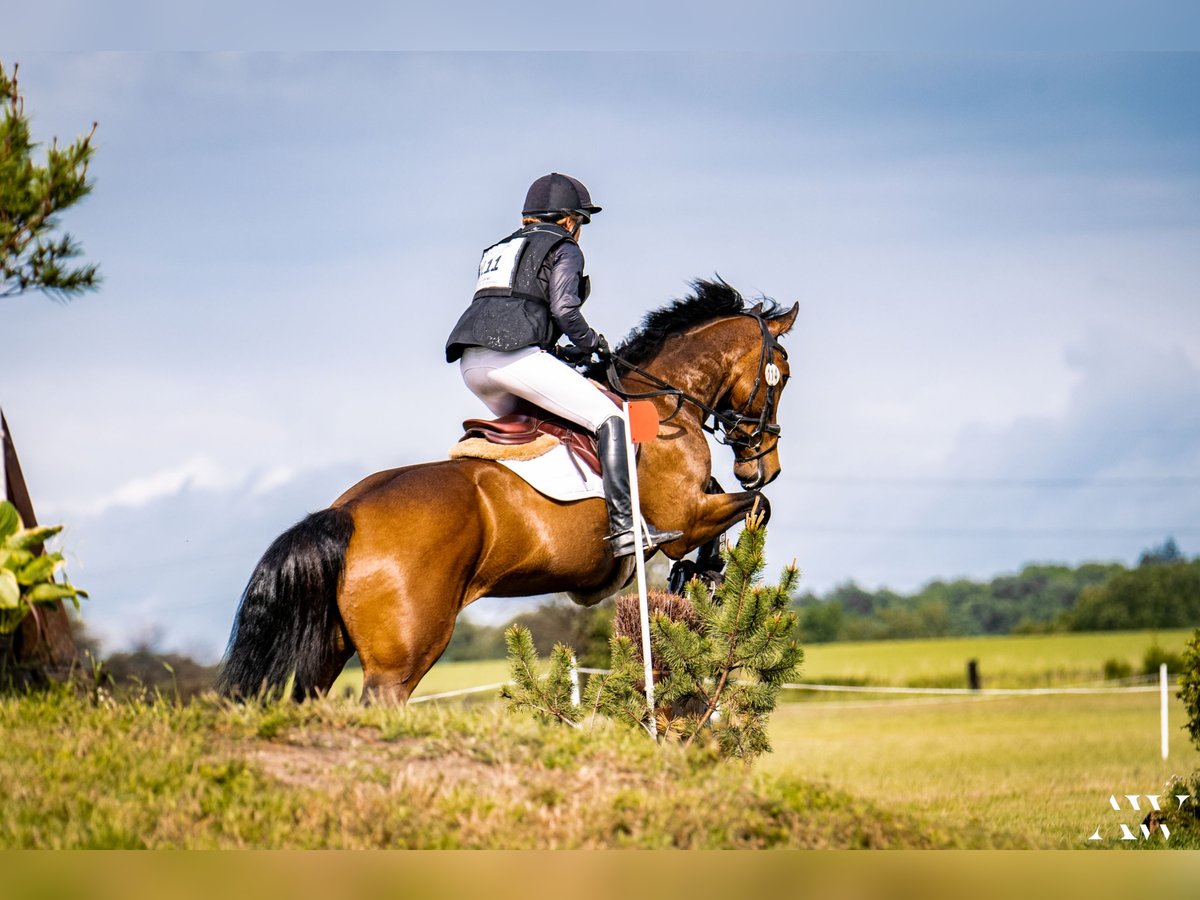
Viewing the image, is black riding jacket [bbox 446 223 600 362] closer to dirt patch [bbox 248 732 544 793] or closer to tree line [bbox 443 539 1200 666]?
dirt patch [bbox 248 732 544 793]

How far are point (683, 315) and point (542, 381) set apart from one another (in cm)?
142

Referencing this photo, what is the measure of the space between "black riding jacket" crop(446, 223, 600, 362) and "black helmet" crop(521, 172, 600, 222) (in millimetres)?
115

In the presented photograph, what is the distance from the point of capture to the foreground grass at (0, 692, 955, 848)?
13.2 feet

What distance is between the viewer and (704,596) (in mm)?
5742

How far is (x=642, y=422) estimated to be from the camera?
6188 mm

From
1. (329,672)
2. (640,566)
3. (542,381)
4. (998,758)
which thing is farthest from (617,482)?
(998,758)

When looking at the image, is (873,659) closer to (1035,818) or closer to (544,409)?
(1035,818)

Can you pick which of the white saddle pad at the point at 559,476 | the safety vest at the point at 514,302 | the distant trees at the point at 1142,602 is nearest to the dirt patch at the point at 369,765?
the white saddle pad at the point at 559,476

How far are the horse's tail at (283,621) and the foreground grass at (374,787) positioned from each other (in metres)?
0.30

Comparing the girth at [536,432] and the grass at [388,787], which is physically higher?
the girth at [536,432]

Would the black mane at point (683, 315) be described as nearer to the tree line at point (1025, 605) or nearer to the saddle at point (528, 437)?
the saddle at point (528, 437)

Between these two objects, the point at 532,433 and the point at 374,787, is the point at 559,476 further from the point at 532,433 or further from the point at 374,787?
the point at 374,787

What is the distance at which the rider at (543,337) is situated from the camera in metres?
6.03

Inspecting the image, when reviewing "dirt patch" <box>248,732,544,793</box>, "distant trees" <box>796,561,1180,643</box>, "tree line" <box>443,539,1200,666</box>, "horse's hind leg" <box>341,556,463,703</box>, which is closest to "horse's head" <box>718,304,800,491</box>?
"horse's hind leg" <box>341,556,463,703</box>
